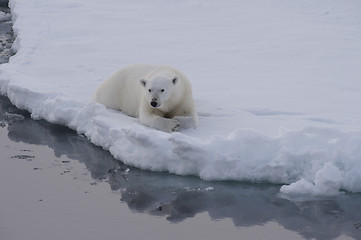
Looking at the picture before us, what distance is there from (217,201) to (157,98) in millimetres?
1438

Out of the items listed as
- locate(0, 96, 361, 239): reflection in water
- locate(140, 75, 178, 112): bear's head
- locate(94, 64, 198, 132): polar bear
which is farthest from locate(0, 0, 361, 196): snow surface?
locate(140, 75, 178, 112): bear's head

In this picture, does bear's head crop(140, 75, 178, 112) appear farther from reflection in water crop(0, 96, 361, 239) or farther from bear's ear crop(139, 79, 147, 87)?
reflection in water crop(0, 96, 361, 239)

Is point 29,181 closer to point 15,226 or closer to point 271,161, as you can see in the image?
point 15,226

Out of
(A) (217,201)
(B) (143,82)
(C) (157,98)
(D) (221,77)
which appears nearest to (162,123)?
(C) (157,98)

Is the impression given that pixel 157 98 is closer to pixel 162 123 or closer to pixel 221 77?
pixel 162 123

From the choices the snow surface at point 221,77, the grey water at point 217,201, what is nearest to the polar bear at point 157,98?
the snow surface at point 221,77

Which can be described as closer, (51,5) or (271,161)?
(271,161)

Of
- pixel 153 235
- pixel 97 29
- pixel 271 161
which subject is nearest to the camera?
pixel 153 235

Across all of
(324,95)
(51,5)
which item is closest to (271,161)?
(324,95)

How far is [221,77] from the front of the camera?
9.41 m

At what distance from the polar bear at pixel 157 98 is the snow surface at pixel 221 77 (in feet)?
0.71

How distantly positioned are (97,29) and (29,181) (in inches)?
273

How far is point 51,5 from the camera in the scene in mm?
15516

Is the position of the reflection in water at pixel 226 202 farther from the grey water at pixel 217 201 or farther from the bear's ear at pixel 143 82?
the bear's ear at pixel 143 82
